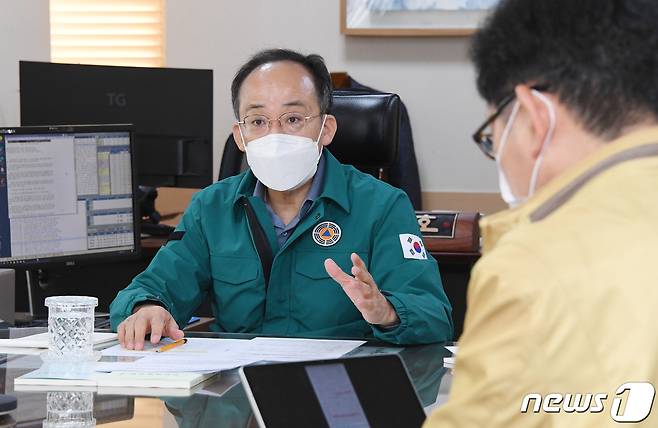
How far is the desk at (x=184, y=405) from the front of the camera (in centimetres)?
145

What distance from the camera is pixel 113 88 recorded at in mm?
3426

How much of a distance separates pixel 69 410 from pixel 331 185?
96cm

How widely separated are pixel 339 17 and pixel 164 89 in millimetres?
1319

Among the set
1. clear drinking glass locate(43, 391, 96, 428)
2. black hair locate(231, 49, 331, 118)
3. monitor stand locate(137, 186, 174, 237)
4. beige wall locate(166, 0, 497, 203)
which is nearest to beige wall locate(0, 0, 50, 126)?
beige wall locate(166, 0, 497, 203)

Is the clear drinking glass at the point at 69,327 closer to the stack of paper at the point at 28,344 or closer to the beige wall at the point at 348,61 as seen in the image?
the stack of paper at the point at 28,344

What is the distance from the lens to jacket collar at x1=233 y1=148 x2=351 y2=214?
7.54 feet

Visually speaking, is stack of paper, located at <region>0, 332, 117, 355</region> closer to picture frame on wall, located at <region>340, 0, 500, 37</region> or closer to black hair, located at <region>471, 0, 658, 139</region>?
black hair, located at <region>471, 0, 658, 139</region>

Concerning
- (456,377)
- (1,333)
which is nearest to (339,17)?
(1,333)

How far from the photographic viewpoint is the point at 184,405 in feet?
5.01

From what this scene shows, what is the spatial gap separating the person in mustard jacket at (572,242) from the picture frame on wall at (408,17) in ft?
11.4

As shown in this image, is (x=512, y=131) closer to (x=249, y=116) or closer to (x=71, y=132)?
(x=249, y=116)

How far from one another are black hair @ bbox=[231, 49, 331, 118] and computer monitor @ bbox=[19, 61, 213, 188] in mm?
1047

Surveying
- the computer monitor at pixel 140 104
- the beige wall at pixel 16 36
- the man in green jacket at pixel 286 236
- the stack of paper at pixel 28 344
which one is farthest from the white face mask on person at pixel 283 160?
the beige wall at pixel 16 36

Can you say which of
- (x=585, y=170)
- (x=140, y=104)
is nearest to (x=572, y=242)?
(x=585, y=170)
